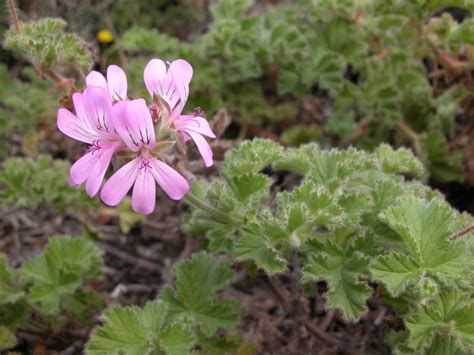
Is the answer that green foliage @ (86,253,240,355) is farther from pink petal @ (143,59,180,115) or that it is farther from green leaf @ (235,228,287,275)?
pink petal @ (143,59,180,115)

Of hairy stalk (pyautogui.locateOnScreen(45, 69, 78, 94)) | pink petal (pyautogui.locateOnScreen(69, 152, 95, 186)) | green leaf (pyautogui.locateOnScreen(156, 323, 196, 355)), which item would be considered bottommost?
green leaf (pyautogui.locateOnScreen(156, 323, 196, 355))

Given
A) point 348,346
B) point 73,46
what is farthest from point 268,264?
point 73,46

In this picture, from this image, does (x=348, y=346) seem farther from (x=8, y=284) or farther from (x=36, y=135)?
(x=36, y=135)

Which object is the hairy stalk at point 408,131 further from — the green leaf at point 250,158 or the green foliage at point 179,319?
the green foliage at point 179,319

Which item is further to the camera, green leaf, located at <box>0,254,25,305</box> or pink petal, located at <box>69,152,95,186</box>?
green leaf, located at <box>0,254,25,305</box>

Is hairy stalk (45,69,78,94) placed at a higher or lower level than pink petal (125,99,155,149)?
higher

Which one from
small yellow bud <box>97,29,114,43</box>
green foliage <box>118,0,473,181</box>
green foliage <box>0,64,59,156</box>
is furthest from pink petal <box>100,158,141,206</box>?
small yellow bud <box>97,29,114,43</box>

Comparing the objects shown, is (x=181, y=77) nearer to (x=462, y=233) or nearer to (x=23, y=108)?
(x=462, y=233)
